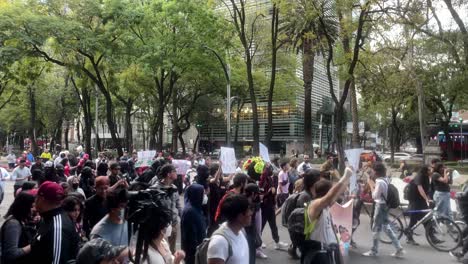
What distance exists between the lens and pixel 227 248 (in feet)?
11.1

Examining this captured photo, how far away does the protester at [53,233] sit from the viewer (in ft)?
12.0

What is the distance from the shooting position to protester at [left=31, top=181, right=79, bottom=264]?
3.65 m

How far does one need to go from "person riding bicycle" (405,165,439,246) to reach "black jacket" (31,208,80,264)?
7.32 m

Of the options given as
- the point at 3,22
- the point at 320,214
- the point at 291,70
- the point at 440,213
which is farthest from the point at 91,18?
the point at 291,70

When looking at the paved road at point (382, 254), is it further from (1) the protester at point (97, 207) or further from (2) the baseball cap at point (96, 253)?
(2) the baseball cap at point (96, 253)

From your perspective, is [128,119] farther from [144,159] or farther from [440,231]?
[440,231]

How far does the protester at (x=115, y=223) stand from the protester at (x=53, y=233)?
0.31 meters

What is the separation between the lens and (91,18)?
67.8ft

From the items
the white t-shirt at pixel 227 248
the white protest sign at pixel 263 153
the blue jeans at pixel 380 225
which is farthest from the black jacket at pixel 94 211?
the white protest sign at pixel 263 153

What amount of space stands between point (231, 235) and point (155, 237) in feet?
1.97

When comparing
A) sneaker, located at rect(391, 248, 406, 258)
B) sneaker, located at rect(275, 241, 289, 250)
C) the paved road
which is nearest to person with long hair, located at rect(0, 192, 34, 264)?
the paved road

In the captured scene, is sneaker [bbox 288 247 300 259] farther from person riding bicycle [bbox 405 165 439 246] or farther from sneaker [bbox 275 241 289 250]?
person riding bicycle [bbox 405 165 439 246]

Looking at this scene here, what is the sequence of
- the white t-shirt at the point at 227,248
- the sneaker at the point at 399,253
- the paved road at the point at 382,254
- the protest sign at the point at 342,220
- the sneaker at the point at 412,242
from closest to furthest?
the white t-shirt at the point at 227,248
the protest sign at the point at 342,220
the paved road at the point at 382,254
the sneaker at the point at 399,253
the sneaker at the point at 412,242

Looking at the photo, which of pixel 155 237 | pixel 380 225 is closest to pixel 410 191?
pixel 380 225
